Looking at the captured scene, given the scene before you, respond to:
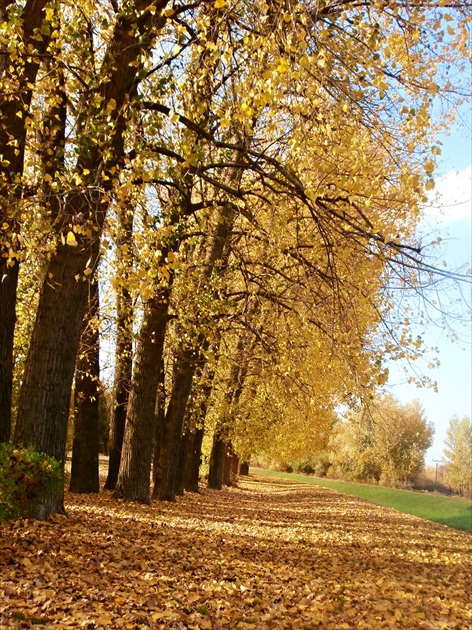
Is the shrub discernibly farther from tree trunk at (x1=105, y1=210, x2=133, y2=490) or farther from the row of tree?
tree trunk at (x1=105, y1=210, x2=133, y2=490)

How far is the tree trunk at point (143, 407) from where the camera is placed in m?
11.5

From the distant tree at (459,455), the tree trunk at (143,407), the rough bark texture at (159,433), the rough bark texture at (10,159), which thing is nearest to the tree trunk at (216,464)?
the rough bark texture at (159,433)

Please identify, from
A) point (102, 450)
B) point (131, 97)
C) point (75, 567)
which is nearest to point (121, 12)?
point (131, 97)

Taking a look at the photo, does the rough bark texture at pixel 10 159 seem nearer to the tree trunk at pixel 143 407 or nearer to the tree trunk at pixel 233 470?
the tree trunk at pixel 143 407

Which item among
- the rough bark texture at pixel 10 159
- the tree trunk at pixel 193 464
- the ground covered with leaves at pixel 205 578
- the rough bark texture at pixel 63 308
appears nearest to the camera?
the ground covered with leaves at pixel 205 578

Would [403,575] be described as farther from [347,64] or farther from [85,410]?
[85,410]

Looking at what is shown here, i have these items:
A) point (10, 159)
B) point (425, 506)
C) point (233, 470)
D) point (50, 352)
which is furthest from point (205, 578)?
point (233, 470)

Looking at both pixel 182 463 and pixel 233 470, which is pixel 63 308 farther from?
pixel 233 470

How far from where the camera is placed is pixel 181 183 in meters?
9.00

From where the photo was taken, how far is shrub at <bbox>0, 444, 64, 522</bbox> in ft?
22.2

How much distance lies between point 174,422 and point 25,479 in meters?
6.89

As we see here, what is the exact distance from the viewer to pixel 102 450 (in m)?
41.6

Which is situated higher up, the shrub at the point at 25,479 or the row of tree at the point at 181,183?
the row of tree at the point at 181,183

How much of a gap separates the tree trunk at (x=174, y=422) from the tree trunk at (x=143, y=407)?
1.97 meters
